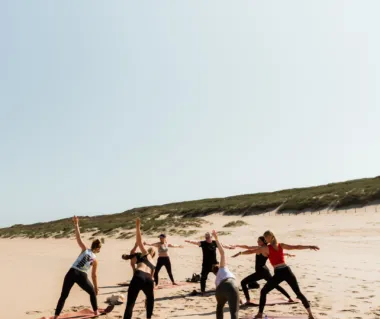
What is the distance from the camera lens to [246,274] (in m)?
15.6

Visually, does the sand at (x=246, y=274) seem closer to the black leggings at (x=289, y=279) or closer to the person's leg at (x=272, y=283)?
the person's leg at (x=272, y=283)

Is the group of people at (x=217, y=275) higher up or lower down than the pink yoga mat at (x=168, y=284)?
higher up

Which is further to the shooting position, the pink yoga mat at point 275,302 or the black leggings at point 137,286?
the pink yoga mat at point 275,302

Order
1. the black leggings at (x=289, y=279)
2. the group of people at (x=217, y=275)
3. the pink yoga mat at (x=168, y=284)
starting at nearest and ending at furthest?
the group of people at (x=217, y=275) < the black leggings at (x=289, y=279) < the pink yoga mat at (x=168, y=284)

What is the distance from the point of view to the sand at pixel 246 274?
9.84m

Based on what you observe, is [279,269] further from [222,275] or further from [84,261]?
[84,261]

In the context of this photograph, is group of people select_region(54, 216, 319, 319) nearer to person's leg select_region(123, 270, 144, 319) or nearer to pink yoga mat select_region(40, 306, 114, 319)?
person's leg select_region(123, 270, 144, 319)

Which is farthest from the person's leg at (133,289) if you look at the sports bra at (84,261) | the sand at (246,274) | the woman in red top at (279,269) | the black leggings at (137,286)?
the woman in red top at (279,269)

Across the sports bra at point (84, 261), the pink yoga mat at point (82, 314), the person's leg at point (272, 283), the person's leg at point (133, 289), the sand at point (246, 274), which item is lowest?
the sand at point (246, 274)

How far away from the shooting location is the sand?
32.3 feet

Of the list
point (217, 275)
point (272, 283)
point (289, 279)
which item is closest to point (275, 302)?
point (272, 283)

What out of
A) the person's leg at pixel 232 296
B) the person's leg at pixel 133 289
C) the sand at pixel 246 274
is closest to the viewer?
the person's leg at pixel 232 296

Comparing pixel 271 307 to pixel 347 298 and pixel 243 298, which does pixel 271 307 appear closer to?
pixel 243 298

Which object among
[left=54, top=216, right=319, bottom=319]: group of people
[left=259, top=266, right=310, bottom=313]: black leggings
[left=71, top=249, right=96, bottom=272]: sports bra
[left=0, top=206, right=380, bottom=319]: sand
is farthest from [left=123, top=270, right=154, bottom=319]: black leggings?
[left=259, top=266, right=310, bottom=313]: black leggings
